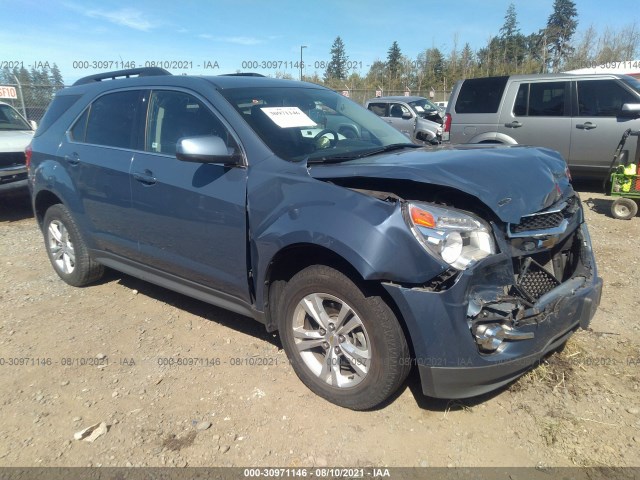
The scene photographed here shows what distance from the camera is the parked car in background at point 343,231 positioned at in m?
2.34

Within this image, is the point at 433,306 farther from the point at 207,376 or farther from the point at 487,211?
the point at 207,376

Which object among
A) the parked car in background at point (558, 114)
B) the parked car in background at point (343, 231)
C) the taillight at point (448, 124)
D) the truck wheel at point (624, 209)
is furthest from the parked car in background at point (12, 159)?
the truck wheel at point (624, 209)

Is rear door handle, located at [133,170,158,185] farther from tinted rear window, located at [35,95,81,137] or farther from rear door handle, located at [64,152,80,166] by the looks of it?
tinted rear window, located at [35,95,81,137]

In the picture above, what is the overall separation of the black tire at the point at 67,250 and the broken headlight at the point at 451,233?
3332 millimetres

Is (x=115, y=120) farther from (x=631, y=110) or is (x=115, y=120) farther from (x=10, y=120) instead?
(x=631, y=110)

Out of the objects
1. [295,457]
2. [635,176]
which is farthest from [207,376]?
[635,176]

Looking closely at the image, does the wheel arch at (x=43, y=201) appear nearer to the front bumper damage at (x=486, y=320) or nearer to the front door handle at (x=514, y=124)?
the front bumper damage at (x=486, y=320)

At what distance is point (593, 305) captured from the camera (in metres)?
2.71

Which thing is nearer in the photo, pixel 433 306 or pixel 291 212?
pixel 433 306

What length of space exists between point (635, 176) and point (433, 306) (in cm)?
595

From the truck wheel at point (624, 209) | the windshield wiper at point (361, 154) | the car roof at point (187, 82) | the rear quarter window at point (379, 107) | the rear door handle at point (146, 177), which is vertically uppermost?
the car roof at point (187, 82)

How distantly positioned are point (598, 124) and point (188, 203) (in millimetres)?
7239

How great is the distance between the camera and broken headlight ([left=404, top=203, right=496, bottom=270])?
232 cm

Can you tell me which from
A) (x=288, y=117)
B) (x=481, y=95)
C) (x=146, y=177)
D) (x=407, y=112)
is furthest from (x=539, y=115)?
(x=146, y=177)
